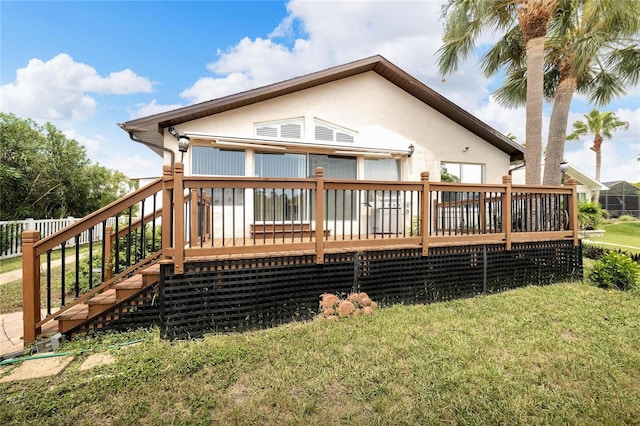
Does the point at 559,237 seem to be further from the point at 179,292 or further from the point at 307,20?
the point at 307,20

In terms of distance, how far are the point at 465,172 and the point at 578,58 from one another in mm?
3684

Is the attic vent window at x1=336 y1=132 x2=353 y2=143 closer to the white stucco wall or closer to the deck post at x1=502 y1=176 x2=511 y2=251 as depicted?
the white stucco wall

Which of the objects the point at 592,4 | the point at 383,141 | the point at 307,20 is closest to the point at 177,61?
the point at 307,20

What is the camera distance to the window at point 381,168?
7.97 metres

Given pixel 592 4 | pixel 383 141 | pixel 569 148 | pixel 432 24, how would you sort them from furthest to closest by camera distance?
pixel 569 148, pixel 432 24, pixel 383 141, pixel 592 4

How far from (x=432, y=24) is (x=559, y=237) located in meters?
7.36

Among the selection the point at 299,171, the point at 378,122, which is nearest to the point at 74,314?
the point at 299,171

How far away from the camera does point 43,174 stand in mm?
11164

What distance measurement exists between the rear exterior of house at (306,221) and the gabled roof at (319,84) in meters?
0.04

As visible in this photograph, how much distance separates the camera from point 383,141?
820 cm

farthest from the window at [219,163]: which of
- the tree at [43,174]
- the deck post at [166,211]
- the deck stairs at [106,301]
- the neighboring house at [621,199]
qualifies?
the neighboring house at [621,199]

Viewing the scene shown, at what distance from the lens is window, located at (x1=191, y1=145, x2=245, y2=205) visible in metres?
6.72

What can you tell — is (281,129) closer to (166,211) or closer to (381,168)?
(381,168)

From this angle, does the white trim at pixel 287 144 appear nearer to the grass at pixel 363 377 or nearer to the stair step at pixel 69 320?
the stair step at pixel 69 320
